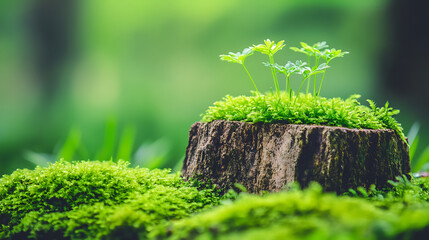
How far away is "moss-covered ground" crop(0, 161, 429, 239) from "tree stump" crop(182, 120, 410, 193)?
0.09 m

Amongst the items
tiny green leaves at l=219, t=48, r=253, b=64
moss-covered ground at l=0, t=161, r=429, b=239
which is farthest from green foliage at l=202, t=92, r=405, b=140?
moss-covered ground at l=0, t=161, r=429, b=239

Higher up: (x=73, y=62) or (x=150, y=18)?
(x=150, y=18)

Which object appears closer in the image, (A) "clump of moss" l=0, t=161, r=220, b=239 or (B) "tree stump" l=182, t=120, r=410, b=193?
(A) "clump of moss" l=0, t=161, r=220, b=239

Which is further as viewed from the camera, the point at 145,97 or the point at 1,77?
the point at 145,97

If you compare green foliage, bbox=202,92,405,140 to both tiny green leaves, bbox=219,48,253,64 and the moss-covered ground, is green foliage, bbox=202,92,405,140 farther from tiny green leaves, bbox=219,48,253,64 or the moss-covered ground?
the moss-covered ground

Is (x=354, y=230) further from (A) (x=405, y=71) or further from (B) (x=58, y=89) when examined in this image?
(B) (x=58, y=89)

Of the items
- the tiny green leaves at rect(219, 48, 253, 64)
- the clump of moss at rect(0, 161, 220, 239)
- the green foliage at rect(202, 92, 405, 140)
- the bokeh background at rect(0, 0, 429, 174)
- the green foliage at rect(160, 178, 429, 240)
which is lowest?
the green foliage at rect(160, 178, 429, 240)

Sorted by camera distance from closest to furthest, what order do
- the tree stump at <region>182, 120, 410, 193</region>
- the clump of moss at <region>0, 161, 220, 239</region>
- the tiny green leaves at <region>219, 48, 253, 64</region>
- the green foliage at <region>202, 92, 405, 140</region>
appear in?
the clump of moss at <region>0, 161, 220, 239</region>
the tree stump at <region>182, 120, 410, 193</region>
the green foliage at <region>202, 92, 405, 140</region>
the tiny green leaves at <region>219, 48, 253, 64</region>

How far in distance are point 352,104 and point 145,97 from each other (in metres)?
5.67

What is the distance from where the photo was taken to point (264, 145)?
185 cm

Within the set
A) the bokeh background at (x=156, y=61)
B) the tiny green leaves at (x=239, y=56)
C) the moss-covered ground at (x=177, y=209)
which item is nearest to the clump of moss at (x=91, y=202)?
the moss-covered ground at (x=177, y=209)

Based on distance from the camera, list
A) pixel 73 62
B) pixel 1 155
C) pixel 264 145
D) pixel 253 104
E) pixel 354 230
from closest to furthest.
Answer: pixel 354 230
pixel 264 145
pixel 253 104
pixel 1 155
pixel 73 62

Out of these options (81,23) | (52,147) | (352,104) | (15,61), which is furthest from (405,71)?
(15,61)

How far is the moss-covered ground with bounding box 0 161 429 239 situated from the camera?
0.97 metres
